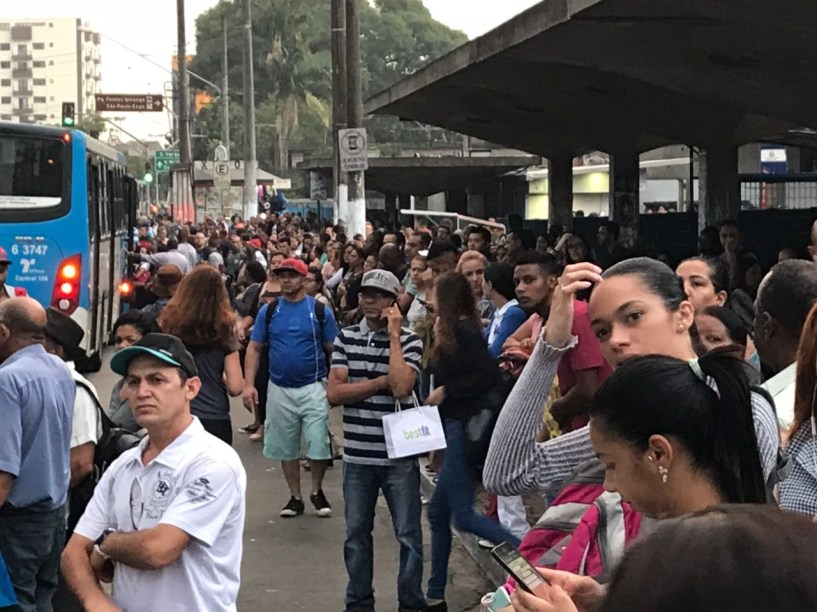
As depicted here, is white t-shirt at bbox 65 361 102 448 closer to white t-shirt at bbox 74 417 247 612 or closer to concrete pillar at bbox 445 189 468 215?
white t-shirt at bbox 74 417 247 612

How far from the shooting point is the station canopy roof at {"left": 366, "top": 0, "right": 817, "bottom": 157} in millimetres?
11922

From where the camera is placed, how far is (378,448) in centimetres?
761

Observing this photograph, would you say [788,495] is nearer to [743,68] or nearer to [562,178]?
[743,68]

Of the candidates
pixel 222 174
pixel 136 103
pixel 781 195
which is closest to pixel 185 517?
pixel 781 195

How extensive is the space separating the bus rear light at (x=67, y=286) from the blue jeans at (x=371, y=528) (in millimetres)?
10427

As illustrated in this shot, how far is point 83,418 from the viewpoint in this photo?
232 inches

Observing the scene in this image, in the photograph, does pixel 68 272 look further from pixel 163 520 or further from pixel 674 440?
pixel 674 440

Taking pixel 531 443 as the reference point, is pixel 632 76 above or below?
above

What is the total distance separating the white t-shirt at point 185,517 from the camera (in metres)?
4.21

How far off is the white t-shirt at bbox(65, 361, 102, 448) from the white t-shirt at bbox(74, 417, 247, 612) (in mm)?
1521

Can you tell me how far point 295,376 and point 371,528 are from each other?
2.73 m

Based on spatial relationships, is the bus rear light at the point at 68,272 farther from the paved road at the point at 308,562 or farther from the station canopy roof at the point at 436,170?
the station canopy roof at the point at 436,170

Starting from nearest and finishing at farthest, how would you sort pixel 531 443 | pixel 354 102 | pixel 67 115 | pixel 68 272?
1. pixel 531 443
2. pixel 68 272
3. pixel 354 102
4. pixel 67 115

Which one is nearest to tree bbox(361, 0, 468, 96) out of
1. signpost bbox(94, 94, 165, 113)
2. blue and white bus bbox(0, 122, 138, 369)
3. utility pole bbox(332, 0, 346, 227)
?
signpost bbox(94, 94, 165, 113)
